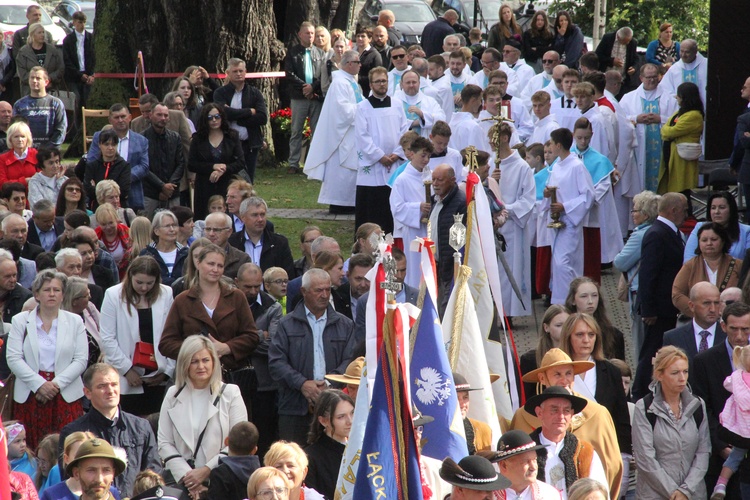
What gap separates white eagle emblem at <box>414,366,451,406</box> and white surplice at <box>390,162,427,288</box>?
5752 millimetres

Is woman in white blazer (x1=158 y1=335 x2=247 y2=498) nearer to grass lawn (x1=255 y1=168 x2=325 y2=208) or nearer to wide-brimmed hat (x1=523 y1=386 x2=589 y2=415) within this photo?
wide-brimmed hat (x1=523 y1=386 x2=589 y2=415)

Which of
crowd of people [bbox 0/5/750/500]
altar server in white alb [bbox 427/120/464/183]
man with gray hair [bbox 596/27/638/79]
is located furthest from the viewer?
man with gray hair [bbox 596/27/638/79]

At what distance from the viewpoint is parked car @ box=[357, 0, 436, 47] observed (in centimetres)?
2808

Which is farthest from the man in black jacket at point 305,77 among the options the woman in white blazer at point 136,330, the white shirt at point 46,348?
the white shirt at point 46,348

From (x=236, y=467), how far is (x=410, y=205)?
5457mm

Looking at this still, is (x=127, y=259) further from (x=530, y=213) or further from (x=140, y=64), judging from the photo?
(x=140, y=64)

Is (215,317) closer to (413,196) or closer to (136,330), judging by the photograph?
(136,330)

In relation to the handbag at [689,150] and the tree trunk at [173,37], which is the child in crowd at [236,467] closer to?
the handbag at [689,150]

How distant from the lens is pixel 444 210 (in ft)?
38.5

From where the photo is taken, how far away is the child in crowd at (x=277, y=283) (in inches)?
420

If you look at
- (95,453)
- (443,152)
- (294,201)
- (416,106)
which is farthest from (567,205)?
(95,453)

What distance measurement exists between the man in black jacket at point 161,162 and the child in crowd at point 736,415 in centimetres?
770

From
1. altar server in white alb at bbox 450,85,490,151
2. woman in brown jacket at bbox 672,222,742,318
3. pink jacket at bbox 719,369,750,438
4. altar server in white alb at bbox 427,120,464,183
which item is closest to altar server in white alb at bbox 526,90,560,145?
altar server in white alb at bbox 450,85,490,151

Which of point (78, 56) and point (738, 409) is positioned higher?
point (78, 56)
